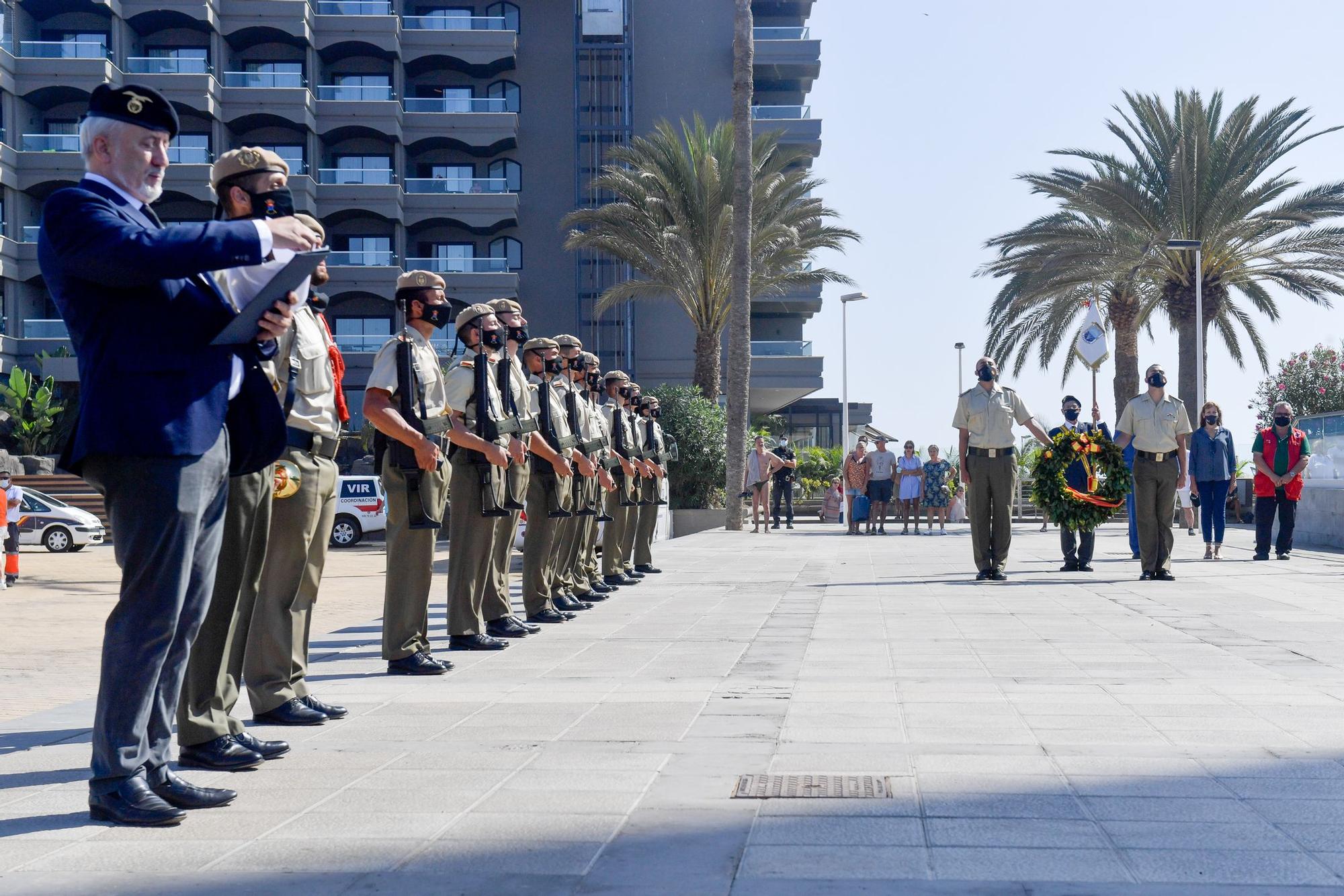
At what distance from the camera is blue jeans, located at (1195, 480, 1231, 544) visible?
1681 centimetres

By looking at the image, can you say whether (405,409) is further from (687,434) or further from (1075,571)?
(687,434)

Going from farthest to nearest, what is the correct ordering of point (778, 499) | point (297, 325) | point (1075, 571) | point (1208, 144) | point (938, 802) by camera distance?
point (778, 499) < point (1208, 144) < point (1075, 571) < point (297, 325) < point (938, 802)

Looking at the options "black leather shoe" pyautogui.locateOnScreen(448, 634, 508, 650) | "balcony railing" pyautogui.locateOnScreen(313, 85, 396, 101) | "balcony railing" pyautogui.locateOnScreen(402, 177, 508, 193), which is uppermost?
"balcony railing" pyautogui.locateOnScreen(313, 85, 396, 101)

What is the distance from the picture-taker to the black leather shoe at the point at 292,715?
580 cm

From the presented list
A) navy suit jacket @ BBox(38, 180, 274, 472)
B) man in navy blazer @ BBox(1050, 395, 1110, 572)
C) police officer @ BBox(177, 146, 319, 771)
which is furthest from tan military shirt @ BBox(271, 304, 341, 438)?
man in navy blazer @ BBox(1050, 395, 1110, 572)

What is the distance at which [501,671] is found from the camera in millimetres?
7492

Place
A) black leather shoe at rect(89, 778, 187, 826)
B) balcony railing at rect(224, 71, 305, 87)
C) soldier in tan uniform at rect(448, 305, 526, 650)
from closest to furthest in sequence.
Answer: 1. black leather shoe at rect(89, 778, 187, 826)
2. soldier in tan uniform at rect(448, 305, 526, 650)
3. balcony railing at rect(224, 71, 305, 87)

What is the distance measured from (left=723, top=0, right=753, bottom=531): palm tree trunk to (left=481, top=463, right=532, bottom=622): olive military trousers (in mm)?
18466

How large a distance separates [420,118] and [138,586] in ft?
159

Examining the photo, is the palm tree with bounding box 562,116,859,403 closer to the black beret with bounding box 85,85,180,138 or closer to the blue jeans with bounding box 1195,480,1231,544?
the blue jeans with bounding box 1195,480,1231,544

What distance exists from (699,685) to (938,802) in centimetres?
267

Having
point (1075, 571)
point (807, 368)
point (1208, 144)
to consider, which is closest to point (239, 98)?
point (807, 368)

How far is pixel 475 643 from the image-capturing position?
334 inches

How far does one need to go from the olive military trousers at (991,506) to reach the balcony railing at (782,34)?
136ft
